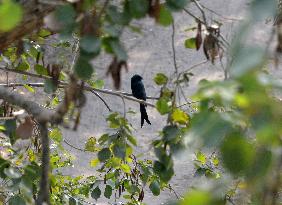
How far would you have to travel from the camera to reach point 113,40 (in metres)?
1.15

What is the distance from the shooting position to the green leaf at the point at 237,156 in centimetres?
61

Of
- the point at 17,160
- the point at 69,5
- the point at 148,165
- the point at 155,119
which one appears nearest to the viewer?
the point at 69,5

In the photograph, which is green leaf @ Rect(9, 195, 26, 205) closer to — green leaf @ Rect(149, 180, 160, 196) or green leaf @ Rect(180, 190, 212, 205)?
green leaf @ Rect(149, 180, 160, 196)

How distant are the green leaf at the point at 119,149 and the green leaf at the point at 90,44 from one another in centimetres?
75

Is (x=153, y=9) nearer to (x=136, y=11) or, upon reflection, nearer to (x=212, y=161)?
(x=136, y=11)

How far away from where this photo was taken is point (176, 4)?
1.34 m

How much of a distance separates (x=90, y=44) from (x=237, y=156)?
0.53 m

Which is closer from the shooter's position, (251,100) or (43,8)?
(251,100)

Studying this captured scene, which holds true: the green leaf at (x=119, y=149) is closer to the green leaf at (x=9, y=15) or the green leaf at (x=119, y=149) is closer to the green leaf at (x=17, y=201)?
the green leaf at (x=17, y=201)

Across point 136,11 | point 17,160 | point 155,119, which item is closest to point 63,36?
point 136,11

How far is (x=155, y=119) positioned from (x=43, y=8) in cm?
538

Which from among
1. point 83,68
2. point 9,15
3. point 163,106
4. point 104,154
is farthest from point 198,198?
point 104,154

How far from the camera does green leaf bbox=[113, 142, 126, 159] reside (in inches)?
71.0

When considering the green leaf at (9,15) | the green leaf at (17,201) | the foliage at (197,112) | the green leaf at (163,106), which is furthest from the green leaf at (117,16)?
the green leaf at (17,201)
